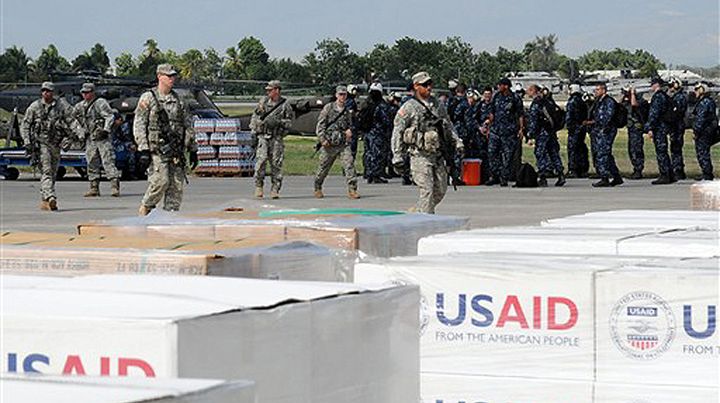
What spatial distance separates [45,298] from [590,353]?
198 cm

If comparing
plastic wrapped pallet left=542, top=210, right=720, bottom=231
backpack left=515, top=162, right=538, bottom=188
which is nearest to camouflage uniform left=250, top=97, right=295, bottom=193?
backpack left=515, top=162, right=538, bottom=188

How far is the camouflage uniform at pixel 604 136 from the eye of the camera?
24.3 m

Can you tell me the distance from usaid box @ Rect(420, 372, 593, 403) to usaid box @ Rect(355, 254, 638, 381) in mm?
25

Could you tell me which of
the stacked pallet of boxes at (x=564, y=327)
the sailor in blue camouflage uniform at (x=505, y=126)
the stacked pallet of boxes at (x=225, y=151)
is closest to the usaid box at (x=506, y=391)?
the stacked pallet of boxes at (x=564, y=327)

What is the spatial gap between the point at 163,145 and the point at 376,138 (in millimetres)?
13432

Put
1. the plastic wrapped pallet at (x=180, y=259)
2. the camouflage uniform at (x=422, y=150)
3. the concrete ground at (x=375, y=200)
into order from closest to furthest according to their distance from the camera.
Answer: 1. the plastic wrapped pallet at (x=180, y=259)
2. the camouflage uniform at (x=422, y=150)
3. the concrete ground at (x=375, y=200)

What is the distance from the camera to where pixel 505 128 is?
81.6ft

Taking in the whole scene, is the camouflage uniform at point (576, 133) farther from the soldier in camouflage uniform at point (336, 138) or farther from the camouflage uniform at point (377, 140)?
the soldier in camouflage uniform at point (336, 138)

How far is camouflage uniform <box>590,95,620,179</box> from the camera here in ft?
79.8

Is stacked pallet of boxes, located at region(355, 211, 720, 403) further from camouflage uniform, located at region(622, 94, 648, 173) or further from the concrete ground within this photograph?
camouflage uniform, located at region(622, 94, 648, 173)

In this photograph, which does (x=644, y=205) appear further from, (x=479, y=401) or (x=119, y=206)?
(x=479, y=401)

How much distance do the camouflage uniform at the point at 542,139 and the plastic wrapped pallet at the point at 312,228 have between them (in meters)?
19.0

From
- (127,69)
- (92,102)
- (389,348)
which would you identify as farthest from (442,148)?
(127,69)

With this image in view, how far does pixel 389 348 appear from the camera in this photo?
12.0 feet
